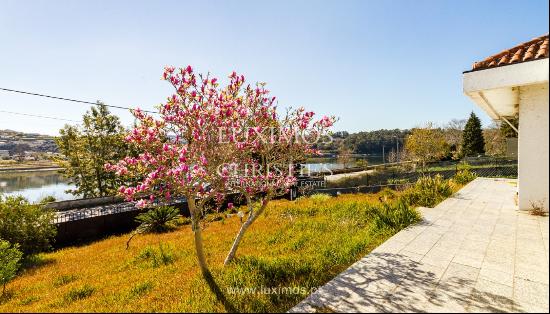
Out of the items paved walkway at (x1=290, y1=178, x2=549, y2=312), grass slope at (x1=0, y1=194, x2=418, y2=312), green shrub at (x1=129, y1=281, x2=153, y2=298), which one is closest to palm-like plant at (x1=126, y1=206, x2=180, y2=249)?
grass slope at (x1=0, y1=194, x2=418, y2=312)

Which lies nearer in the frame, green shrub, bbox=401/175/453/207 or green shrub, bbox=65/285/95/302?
green shrub, bbox=65/285/95/302

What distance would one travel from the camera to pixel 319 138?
275 inches

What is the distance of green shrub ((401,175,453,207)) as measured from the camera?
10812 mm

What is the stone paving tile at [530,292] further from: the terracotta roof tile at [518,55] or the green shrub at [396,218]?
the terracotta roof tile at [518,55]

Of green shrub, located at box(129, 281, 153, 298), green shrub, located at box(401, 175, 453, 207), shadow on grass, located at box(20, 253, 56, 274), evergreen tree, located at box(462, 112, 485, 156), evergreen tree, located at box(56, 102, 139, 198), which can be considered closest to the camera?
green shrub, located at box(129, 281, 153, 298)

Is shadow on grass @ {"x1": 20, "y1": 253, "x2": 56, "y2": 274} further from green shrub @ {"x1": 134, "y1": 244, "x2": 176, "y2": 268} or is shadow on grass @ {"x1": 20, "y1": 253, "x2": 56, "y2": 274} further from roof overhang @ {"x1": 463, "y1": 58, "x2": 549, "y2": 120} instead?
roof overhang @ {"x1": 463, "y1": 58, "x2": 549, "y2": 120}

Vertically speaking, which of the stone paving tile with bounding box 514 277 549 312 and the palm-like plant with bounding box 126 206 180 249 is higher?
the stone paving tile with bounding box 514 277 549 312

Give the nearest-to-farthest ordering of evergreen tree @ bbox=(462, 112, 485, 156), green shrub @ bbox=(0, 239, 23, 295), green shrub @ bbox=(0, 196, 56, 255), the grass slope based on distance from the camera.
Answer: the grass slope, green shrub @ bbox=(0, 239, 23, 295), green shrub @ bbox=(0, 196, 56, 255), evergreen tree @ bbox=(462, 112, 485, 156)

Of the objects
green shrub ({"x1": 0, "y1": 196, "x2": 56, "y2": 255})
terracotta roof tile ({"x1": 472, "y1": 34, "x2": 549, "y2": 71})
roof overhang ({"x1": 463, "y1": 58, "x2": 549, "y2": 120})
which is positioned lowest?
green shrub ({"x1": 0, "y1": 196, "x2": 56, "y2": 255})

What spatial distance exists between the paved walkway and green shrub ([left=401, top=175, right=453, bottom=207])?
9.13ft

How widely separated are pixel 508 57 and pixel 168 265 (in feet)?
28.3

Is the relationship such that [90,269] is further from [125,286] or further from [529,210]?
[529,210]

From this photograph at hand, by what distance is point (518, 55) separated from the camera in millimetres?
5602

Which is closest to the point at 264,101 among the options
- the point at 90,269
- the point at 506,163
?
the point at 90,269
